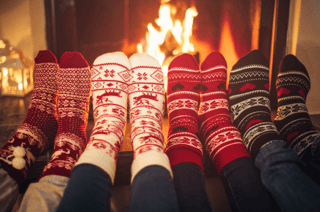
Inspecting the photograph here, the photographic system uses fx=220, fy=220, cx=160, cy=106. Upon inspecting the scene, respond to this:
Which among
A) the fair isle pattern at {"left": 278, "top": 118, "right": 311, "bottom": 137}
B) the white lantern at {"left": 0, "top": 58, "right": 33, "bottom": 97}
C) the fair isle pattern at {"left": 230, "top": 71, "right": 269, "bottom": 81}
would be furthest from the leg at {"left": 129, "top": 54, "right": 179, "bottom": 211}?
the white lantern at {"left": 0, "top": 58, "right": 33, "bottom": 97}

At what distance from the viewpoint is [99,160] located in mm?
508

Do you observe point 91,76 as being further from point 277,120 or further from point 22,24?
point 277,120

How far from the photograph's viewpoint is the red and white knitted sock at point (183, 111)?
0.63 metres

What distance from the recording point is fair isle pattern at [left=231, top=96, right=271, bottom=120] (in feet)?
2.77

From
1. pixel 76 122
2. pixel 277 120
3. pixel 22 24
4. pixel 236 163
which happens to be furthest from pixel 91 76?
pixel 277 120

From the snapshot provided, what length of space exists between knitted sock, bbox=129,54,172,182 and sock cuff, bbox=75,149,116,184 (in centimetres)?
5

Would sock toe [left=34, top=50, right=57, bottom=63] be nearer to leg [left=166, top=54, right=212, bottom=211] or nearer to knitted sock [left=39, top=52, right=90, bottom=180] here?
knitted sock [left=39, top=52, right=90, bottom=180]

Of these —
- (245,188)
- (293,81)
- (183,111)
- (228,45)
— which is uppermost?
(228,45)

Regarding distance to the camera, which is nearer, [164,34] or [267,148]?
[267,148]

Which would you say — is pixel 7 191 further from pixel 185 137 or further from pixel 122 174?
pixel 185 137

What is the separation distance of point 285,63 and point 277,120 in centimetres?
26

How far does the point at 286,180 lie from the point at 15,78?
1.23 metres

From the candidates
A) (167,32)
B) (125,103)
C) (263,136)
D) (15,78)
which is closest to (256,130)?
(263,136)

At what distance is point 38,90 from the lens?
0.89m
